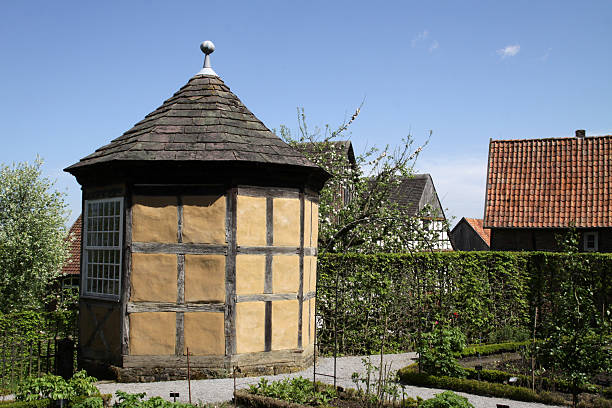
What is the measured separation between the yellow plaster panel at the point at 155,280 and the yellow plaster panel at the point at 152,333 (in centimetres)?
31

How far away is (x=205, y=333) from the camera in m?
9.55

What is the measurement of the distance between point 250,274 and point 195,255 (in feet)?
3.58

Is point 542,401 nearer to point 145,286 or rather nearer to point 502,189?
point 145,286

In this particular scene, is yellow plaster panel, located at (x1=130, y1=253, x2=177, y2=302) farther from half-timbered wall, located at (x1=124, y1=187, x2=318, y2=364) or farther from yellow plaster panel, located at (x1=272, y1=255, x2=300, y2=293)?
yellow plaster panel, located at (x1=272, y1=255, x2=300, y2=293)

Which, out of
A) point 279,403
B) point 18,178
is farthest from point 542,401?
point 18,178

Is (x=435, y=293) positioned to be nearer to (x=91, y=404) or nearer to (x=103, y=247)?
(x=103, y=247)

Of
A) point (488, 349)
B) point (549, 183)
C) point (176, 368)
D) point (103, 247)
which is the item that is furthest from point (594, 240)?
point (103, 247)

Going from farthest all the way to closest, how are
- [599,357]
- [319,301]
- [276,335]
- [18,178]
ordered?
[18,178]
[319,301]
[276,335]
[599,357]

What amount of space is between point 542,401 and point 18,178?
22283 millimetres

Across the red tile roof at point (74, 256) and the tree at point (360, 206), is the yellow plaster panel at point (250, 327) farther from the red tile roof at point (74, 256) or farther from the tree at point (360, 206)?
the red tile roof at point (74, 256)

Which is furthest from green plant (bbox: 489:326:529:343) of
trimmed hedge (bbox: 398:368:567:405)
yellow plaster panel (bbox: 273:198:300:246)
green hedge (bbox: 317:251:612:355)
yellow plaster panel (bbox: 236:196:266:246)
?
yellow plaster panel (bbox: 236:196:266:246)

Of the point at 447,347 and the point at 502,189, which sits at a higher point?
the point at 502,189

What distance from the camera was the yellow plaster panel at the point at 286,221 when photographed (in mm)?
10227

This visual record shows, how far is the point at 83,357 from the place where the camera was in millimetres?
10391
